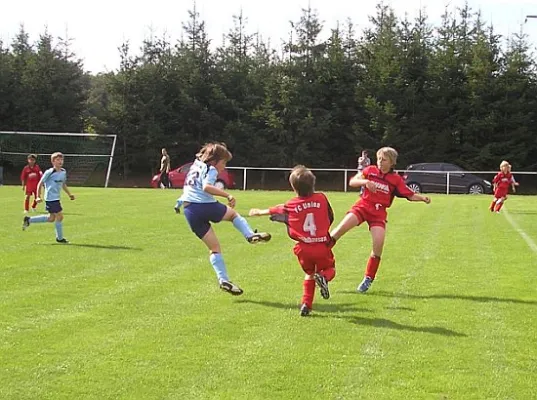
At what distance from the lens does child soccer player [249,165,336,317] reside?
8148 millimetres

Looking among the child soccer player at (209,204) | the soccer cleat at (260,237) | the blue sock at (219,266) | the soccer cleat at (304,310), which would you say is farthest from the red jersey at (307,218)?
the blue sock at (219,266)

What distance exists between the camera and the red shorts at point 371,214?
984 centimetres

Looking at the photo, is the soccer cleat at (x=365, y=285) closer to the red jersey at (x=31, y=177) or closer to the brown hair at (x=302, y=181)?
the brown hair at (x=302, y=181)

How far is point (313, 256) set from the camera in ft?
26.7

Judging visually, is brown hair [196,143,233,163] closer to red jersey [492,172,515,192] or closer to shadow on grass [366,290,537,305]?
shadow on grass [366,290,537,305]

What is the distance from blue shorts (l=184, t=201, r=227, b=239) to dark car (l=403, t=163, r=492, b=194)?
3068cm

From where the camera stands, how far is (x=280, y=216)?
8.24 meters

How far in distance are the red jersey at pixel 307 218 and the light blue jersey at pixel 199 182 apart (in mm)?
1035

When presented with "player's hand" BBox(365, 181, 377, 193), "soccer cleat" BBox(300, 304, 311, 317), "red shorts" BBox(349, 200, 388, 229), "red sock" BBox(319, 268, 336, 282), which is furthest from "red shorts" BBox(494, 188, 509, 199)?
"soccer cleat" BBox(300, 304, 311, 317)

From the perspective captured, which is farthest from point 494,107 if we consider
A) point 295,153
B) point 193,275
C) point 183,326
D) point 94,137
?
point 183,326

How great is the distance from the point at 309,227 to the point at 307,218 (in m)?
0.09

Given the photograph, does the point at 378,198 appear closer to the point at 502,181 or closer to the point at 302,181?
the point at 302,181

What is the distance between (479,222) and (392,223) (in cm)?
235

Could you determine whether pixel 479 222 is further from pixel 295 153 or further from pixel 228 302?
pixel 295 153
